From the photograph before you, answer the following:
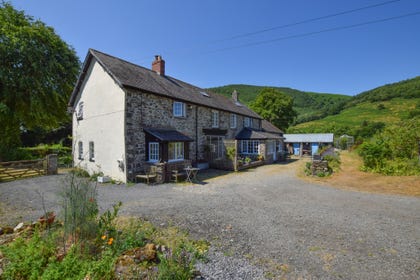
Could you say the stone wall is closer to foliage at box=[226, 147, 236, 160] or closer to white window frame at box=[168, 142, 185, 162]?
white window frame at box=[168, 142, 185, 162]

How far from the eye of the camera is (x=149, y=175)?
11742 mm

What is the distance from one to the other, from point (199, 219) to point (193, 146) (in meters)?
10.3

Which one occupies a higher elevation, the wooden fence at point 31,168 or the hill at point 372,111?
the hill at point 372,111

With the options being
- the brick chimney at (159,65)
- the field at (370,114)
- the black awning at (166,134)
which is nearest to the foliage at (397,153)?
the black awning at (166,134)

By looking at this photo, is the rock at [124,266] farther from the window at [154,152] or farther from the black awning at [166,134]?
the window at [154,152]

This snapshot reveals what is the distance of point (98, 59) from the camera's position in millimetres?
12766

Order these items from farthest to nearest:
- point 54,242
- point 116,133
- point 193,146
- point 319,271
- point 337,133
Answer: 1. point 337,133
2. point 193,146
3. point 116,133
4. point 54,242
5. point 319,271

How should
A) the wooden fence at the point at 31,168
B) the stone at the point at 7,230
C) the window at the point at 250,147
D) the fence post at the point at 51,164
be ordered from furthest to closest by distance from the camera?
1. the window at the point at 250,147
2. the fence post at the point at 51,164
3. the wooden fence at the point at 31,168
4. the stone at the point at 7,230

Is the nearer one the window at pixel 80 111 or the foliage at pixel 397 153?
the foliage at pixel 397 153

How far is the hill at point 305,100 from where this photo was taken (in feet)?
256

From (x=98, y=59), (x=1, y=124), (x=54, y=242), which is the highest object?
(x=98, y=59)

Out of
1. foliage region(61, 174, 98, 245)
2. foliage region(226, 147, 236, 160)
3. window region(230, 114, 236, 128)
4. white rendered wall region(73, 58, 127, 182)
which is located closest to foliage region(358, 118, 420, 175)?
foliage region(226, 147, 236, 160)

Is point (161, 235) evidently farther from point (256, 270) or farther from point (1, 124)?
point (1, 124)

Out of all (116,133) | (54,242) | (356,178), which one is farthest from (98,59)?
(356,178)
